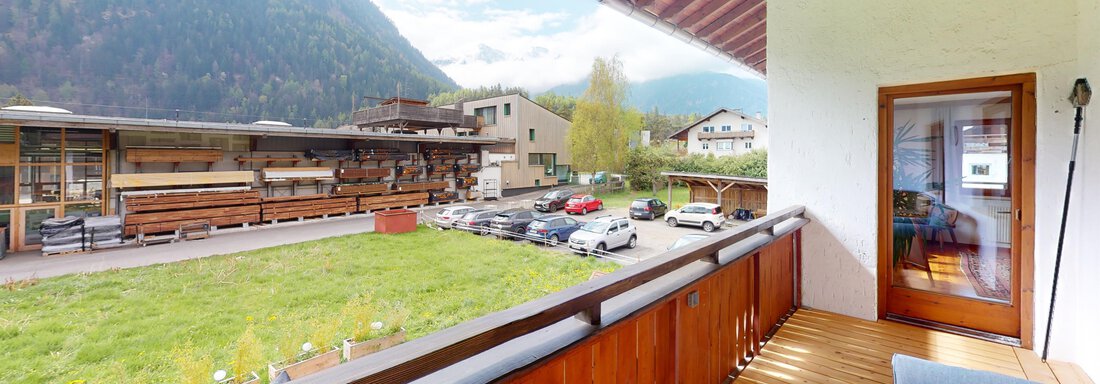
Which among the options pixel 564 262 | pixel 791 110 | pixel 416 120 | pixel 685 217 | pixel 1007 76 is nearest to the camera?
pixel 1007 76

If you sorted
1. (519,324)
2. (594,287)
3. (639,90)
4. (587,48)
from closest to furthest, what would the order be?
(519,324), (594,287), (587,48), (639,90)

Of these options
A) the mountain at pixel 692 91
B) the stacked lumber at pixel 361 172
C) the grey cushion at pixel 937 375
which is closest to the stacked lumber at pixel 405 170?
the stacked lumber at pixel 361 172

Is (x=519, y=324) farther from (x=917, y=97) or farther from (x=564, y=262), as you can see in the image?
(x=564, y=262)

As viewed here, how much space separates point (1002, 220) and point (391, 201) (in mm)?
14665

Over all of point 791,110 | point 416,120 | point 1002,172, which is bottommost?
point 1002,172

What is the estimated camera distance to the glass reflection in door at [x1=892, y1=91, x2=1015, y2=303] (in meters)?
2.21

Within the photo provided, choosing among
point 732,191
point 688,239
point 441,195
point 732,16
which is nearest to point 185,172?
point 441,195

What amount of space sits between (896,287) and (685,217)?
33.3 ft

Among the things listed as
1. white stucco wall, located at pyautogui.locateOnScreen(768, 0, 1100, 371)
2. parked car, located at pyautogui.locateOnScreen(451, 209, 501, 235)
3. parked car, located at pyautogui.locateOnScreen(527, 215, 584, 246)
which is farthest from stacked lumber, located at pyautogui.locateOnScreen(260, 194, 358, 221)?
white stucco wall, located at pyautogui.locateOnScreen(768, 0, 1100, 371)

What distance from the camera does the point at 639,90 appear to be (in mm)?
115750

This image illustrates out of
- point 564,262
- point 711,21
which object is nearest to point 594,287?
point 711,21

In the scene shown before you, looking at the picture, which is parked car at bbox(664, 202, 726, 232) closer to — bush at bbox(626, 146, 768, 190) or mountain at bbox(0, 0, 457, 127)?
bush at bbox(626, 146, 768, 190)

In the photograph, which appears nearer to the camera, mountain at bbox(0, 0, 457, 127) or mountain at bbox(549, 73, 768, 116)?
mountain at bbox(0, 0, 457, 127)

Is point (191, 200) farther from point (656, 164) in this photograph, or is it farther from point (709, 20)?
point (656, 164)
